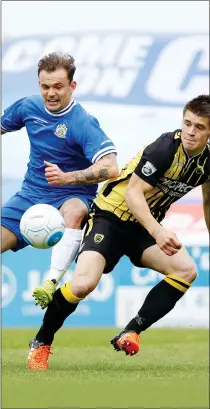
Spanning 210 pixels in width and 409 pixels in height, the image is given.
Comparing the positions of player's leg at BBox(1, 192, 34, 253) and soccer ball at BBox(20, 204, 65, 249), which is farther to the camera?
player's leg at BBox(1, 192, 34, 253)

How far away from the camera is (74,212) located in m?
7.54

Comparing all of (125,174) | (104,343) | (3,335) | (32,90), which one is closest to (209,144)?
(125,174)

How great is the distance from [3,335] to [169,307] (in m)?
6.38

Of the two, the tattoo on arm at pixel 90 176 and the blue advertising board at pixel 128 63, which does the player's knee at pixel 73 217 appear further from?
the blue advertising board at pixel 128 63

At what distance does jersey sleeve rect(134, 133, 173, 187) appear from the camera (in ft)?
23.2

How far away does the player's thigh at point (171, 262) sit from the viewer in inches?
287

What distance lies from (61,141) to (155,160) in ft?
2.99

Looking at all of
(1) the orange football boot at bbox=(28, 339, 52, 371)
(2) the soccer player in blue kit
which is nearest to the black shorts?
(2) the soccer player in blue kit

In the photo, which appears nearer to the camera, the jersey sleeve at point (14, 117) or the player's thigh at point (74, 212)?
the player's thigh at point (74, 212)

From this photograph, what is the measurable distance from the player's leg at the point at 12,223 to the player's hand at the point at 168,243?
1.39 m

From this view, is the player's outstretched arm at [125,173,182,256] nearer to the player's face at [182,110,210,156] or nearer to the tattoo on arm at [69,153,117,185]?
the tattoo on arm at [69,153,117,185]

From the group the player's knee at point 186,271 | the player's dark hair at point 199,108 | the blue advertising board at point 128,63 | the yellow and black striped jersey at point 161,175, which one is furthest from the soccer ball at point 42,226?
the blue advertising board at point 128,63

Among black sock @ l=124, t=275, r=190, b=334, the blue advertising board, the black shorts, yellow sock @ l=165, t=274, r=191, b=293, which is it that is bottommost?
the blue advertising board

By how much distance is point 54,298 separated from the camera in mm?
7297
